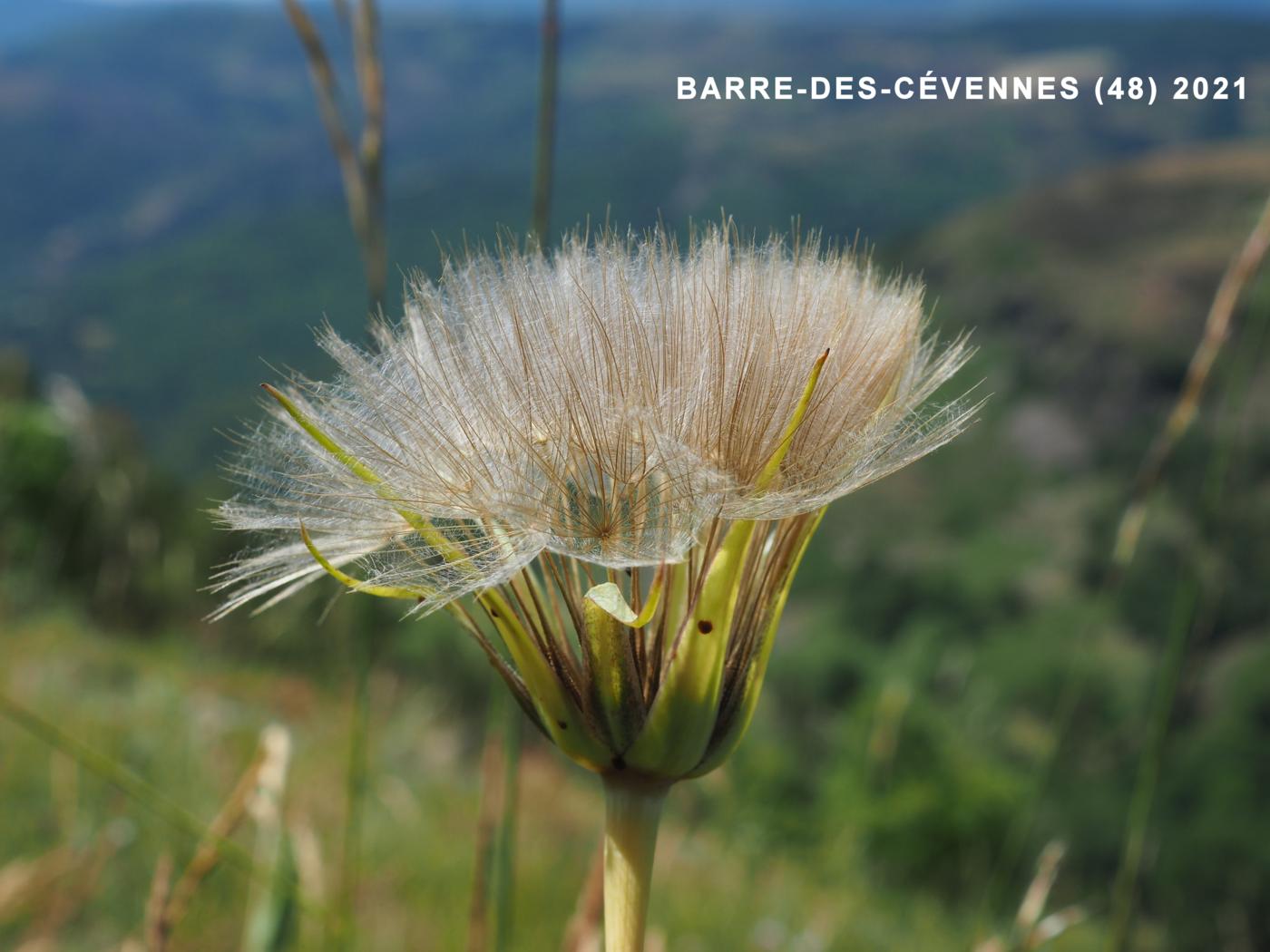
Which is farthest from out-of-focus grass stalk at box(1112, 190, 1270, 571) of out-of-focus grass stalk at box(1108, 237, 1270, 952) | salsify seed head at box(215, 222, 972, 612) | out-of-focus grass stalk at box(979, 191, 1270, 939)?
salsify seed head at box(215, 222, 972, 612)

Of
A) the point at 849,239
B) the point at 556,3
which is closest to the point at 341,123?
the point at 556,3

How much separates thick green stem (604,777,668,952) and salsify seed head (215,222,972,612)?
0.18 m

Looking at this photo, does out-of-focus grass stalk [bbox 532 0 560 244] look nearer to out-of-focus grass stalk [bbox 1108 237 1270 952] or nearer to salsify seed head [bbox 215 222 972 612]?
salsify seed head [bbox 215 222 972 612]

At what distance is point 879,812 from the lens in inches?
333

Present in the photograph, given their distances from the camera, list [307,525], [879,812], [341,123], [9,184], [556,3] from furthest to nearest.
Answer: [9,184]
[879,812]
[341,123]
[556,3]
[307,525]

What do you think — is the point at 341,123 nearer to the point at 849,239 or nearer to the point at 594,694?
the point at 849,239

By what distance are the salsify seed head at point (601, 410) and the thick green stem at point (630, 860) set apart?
185mm

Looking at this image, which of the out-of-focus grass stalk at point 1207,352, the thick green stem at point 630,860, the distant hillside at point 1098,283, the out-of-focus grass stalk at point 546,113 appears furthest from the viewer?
the distant hillside at point 1098,283

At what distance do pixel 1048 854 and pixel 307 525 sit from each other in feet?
3.69

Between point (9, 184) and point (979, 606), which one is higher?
point (9, 184)

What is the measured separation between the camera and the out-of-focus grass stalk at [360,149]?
1.35 meters

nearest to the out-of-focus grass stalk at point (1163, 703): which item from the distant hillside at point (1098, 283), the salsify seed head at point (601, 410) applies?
the salsify seed head at point (601, 410)

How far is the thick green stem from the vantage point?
31.6 inches

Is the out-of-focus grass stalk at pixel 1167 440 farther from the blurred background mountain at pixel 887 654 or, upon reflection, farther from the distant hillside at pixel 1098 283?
the distant hillside at pixel 1098 283
